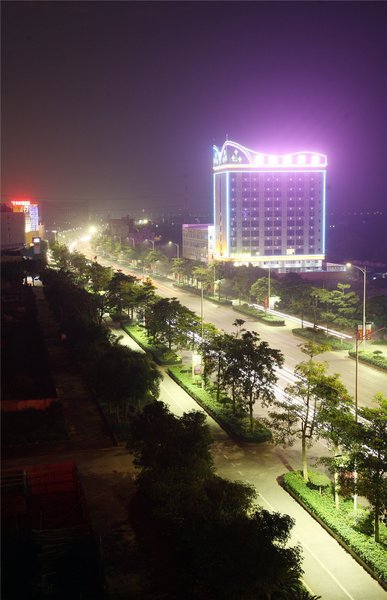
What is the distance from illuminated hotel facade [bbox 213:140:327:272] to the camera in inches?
3720

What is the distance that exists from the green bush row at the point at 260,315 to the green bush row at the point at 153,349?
413 inches

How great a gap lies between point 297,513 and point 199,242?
3413 inches

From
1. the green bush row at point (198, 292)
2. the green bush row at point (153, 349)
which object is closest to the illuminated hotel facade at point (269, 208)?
the green bush row at point (198, 292)

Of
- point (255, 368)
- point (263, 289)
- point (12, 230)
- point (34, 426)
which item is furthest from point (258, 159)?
point (34, 426)

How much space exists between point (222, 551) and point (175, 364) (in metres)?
24.5

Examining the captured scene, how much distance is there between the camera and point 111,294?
50219 mm

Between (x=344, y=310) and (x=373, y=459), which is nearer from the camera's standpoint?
(x=373, y=459)

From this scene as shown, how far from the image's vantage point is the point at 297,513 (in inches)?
726

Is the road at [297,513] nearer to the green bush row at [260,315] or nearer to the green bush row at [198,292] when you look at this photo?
the green bush row at [260,315]

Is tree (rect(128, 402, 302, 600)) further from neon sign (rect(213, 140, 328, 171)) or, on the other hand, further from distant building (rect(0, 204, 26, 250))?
distant building (rect(0, 204, 26, 250))

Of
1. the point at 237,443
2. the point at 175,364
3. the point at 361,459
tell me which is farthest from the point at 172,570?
the point at 175,364

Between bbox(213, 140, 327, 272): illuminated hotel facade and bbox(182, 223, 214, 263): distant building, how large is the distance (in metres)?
1.60

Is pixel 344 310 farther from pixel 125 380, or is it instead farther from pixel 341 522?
pixel 341 522

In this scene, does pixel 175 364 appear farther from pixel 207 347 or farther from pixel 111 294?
pixel 111 294
